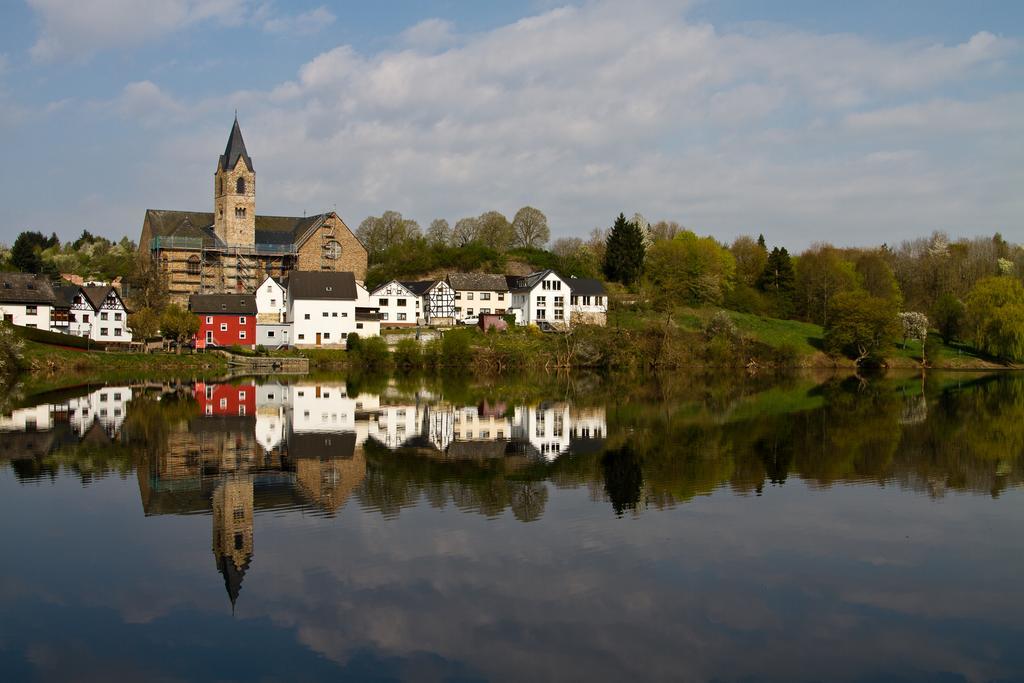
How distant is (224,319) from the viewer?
6319cm

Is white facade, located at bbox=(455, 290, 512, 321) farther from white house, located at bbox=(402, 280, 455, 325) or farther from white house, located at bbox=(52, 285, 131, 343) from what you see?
white house, located at bbox=(52, 285, 131, 343)

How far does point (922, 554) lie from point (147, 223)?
70.7 metres

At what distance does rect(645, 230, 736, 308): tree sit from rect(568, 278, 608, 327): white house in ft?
15.0

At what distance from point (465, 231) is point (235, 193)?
96.7 ft

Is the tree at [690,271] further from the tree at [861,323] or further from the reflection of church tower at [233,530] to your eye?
the reflection of church tower at [233,530]

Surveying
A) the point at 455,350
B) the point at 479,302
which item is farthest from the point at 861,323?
the point at 455,350

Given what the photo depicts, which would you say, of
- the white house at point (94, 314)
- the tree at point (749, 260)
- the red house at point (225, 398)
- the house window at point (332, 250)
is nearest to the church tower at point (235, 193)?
the house window at point (332, 250)

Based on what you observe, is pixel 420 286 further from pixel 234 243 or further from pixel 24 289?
pixel 24 289

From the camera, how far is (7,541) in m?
12.8

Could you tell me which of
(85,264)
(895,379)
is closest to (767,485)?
(895,379)

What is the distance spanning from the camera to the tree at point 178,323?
181ft

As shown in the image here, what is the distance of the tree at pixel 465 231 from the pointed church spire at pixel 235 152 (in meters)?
27.7

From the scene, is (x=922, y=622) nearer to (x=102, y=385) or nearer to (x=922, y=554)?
(x=922, y=554)

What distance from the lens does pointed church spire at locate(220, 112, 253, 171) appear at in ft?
229
